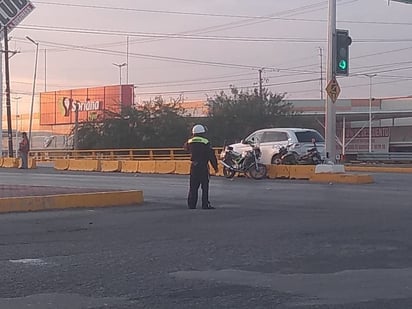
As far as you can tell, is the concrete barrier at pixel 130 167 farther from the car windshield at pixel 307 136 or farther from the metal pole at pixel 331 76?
the metal pole at pixel 331 76

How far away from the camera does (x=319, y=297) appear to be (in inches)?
292

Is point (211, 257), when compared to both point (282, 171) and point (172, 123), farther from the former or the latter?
point (172, 123)

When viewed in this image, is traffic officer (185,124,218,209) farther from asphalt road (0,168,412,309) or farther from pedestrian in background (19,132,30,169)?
pedestrian in background (19,132,30,169)

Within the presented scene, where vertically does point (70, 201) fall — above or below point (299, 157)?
below

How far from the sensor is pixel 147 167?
36656 millimetres

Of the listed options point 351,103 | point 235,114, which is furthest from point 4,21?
point 351,103

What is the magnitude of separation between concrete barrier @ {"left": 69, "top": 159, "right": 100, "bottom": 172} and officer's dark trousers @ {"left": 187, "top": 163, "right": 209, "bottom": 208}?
2415 centimetres

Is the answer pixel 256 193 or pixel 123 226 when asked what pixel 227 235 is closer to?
pixel 123 226

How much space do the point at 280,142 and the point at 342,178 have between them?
5608 mm

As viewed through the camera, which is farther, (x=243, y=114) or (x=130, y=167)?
(x=243, y=114)

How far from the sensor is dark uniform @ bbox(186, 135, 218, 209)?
1599 cm

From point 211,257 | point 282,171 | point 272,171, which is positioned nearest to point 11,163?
point 272,171

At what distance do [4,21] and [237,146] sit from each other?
9314mm

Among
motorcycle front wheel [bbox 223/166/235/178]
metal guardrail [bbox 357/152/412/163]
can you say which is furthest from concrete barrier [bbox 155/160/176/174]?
metal guardrail [bbox 357/152/412/163]
